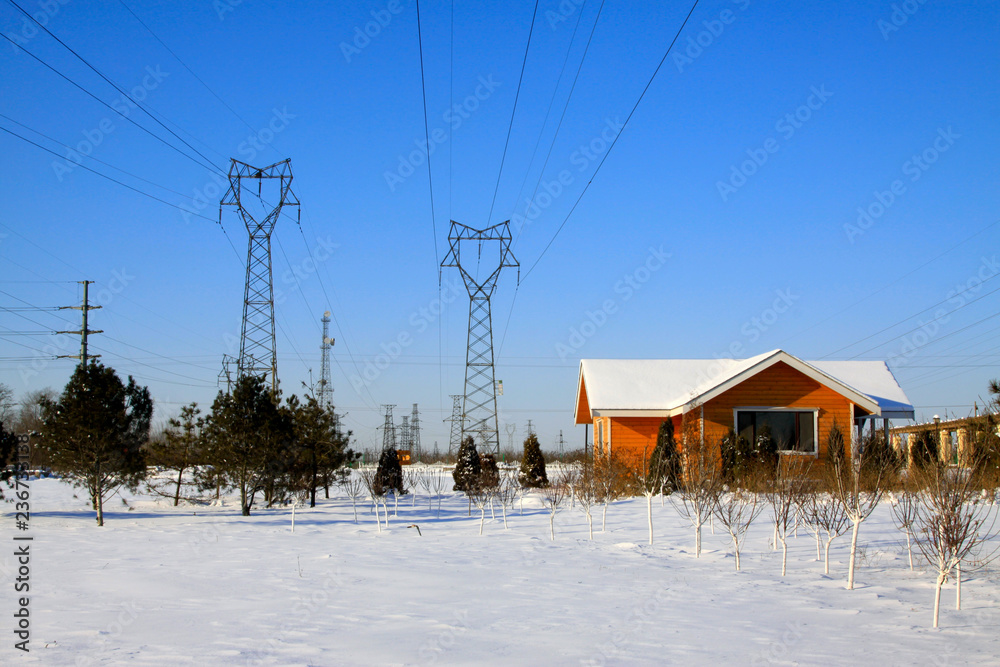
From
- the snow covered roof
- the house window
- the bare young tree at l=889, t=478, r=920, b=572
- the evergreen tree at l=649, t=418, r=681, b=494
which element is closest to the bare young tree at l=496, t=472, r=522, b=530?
the snow covered roof

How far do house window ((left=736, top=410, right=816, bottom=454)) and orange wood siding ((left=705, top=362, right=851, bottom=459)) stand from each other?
0.80 feet

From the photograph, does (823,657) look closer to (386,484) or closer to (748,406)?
(748,406)

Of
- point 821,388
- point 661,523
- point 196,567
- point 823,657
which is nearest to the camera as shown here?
point 823,657

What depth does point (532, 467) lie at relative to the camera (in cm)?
3114

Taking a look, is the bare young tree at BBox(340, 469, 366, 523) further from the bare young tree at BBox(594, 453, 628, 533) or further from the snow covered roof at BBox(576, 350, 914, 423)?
the snow covered roof at BBox(576, 350, 914, 423)

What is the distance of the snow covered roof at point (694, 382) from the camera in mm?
24391

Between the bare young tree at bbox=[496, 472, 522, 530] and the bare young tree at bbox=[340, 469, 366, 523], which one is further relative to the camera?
the bare young tree at bbox=[340, 469, 366, 523]

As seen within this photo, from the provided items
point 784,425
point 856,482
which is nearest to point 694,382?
point 784,425

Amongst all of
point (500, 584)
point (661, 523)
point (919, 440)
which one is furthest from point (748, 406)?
point (500, 584)

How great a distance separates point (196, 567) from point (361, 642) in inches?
253

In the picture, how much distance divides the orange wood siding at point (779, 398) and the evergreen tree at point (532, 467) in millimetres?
8337

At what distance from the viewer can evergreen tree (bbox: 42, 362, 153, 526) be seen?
20234 millimetres

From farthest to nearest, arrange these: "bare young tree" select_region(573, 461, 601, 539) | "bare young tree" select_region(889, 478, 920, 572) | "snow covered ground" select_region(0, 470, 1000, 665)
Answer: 1. "bare young tree" select_region(573, 461, 601, 539)
2. "bare young tree" select_region(889, 478, 920, 572)
3. "snow covered ground" select_region(0, 470, 1000, 665)

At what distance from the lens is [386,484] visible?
1249 inches
